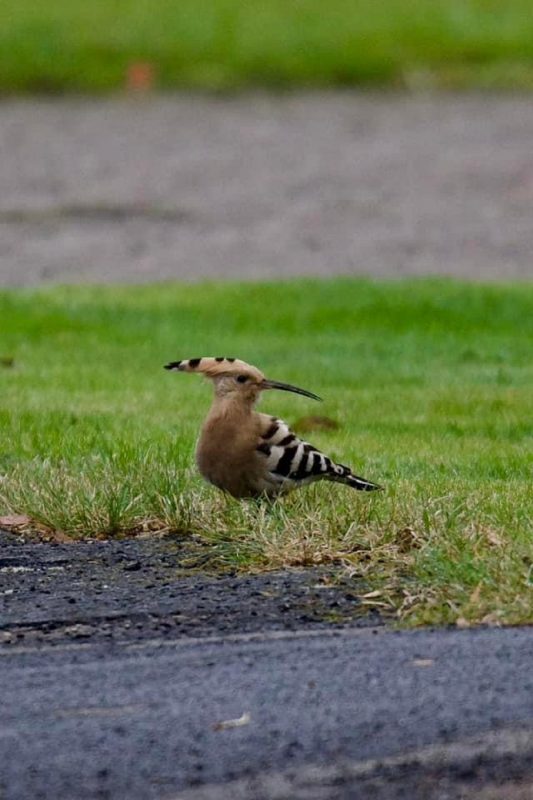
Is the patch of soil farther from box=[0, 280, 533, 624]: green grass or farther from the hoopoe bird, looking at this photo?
the hoopoe bird

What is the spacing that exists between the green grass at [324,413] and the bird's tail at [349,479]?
41 mm

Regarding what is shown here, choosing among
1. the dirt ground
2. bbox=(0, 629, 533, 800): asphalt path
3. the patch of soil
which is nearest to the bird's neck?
the patch of soil

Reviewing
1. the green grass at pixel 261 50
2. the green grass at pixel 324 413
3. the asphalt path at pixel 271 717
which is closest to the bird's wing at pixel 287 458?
the green grass at pixel 324 413

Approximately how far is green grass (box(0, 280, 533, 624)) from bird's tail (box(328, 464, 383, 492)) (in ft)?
0.13

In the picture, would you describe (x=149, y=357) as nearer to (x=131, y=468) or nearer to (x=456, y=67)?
(x=131, y=468)

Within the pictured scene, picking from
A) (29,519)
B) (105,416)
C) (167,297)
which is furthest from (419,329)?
(29,519)

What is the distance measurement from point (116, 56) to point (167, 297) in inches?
261

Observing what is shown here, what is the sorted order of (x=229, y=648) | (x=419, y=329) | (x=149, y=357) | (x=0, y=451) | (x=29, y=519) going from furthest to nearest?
(x=419, y=329)
(x=149, y=357)
(x=0, y=451)
(x=29, y=519)
(x=229, y=648)

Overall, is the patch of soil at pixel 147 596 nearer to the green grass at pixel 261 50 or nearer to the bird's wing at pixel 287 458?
the bird's wing at pixel 287 458

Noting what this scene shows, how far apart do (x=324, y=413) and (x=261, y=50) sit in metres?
10.5

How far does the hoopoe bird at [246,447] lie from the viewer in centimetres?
701

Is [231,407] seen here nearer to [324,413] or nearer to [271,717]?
[271,717]

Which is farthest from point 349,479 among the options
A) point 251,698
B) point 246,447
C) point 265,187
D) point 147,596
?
point 265,187

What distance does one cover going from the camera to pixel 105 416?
31.7 feet
